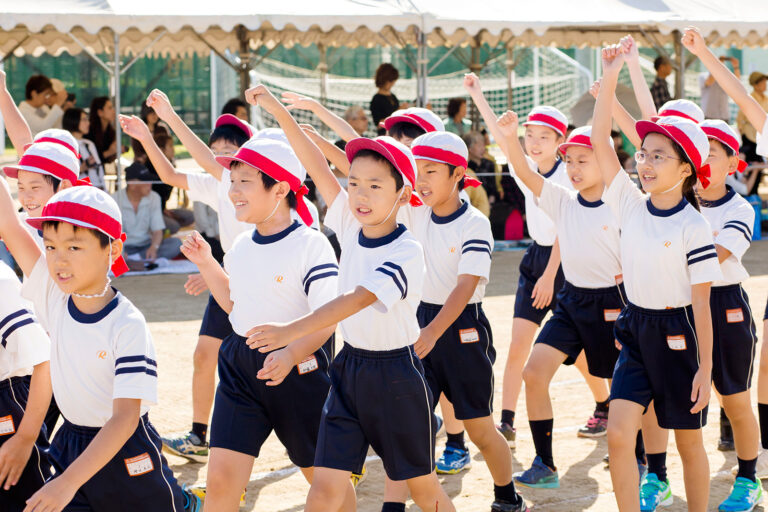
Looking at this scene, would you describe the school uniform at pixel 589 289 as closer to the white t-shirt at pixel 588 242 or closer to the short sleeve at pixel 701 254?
the white t-shirt at pixel 588 242

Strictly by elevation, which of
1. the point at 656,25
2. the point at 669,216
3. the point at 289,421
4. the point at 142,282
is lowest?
the point at 142,282

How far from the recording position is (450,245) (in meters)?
5.23

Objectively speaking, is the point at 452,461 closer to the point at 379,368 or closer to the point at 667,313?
the point at 667,313

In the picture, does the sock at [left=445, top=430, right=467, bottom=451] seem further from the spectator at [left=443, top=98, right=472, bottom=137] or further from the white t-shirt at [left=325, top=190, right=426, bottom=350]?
the spectator at [left=443, top=98, right=472, bottom=137]

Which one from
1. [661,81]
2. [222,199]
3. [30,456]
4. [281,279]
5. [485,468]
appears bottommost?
[485,468]

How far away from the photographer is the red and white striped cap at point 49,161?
15.9ft

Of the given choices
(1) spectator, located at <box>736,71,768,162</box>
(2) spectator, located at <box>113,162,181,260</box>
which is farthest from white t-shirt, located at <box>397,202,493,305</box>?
(1) spectator, located at <box>736,71,768,162</box>

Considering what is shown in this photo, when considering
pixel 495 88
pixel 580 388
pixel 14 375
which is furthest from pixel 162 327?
pixel 495 88

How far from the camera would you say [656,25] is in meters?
14.2

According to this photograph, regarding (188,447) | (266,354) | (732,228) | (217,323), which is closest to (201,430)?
(188,447)

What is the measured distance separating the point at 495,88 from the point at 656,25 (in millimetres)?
13417

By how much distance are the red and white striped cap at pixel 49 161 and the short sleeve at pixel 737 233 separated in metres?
3.05

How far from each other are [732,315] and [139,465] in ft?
9.90

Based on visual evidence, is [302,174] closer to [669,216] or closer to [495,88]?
[669,216]
